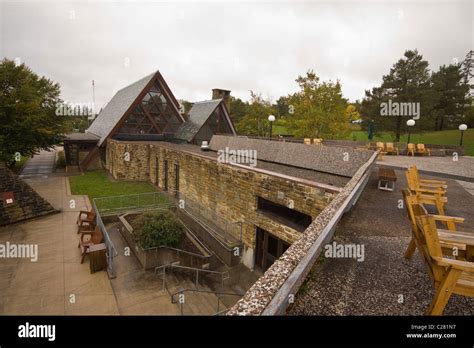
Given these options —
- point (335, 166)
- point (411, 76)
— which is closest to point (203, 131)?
point (335, 166)

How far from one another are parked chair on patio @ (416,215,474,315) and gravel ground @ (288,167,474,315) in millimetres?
383

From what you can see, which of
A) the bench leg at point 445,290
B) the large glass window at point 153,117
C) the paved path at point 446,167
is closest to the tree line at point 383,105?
the paved path at point 446,167

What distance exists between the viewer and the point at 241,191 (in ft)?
32.3

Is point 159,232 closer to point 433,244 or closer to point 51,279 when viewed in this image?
point 51,279

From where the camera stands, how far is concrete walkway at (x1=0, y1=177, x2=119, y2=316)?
6332mm

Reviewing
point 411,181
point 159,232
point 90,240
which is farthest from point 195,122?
point 411,181

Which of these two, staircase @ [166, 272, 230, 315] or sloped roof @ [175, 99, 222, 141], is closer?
staircase @ [166, 272, 230, 315]

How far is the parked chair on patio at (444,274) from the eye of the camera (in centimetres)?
219

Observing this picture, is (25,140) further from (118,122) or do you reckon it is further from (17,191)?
(17,191)

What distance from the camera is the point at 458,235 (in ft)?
9.82

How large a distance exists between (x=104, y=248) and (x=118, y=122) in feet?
55.2

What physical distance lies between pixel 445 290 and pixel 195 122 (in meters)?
24.2

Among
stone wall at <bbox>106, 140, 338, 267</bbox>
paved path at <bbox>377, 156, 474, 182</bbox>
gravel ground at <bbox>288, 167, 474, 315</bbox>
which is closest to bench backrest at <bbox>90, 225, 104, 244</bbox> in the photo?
stone wall at <bbox>106, 140, 338, 267</bbox>
